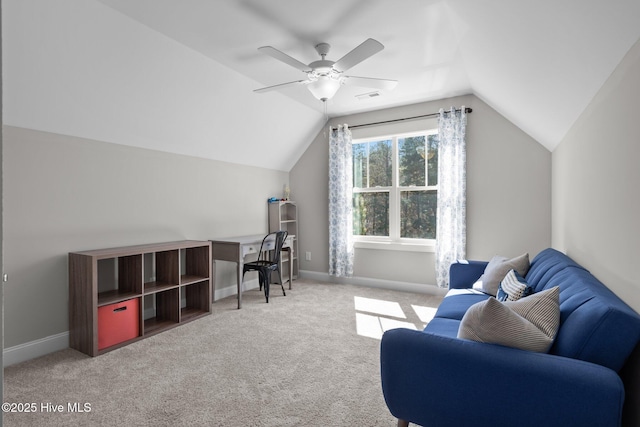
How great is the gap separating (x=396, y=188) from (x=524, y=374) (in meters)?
3.70

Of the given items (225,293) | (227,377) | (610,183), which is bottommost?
(227,377)

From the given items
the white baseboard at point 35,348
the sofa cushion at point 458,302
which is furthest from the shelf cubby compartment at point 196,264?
Answer: the sofa cushion at point 458,302

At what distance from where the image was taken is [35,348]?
2713 millimetres

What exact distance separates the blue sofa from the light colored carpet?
545mm

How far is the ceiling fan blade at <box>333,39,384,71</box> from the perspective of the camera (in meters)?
2.25

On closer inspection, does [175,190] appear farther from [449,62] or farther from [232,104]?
[449,62]

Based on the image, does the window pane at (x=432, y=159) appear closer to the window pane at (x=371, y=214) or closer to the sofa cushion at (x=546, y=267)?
the window pane at (x=371, y=214)

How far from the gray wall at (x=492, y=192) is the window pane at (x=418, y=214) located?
30 centimetres

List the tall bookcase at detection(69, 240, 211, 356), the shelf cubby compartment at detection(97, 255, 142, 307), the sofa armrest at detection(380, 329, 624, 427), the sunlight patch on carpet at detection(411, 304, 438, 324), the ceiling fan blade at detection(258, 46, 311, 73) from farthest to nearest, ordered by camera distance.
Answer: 1. the sunlight patch on carpet at detection(411, 304, 438, 324)
2. the shelf cubby compartment at detection(97, 255, 142, 307)
3. the tall bookcase at detection(69, 240, 211, 356)
4. the ceiling fan blade at detection(258, 46, 311, 73)
5. the sofa armrest at detection(380, 329, 624, 427)

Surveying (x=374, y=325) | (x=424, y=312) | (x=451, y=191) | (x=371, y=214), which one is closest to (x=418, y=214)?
Answer: (x=451, y=191)

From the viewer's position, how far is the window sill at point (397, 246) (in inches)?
180

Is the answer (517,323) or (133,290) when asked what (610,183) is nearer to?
(517,323)

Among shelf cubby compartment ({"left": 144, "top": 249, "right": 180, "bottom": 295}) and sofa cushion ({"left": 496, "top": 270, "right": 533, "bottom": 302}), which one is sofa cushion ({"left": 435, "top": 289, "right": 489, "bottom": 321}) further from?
shelf cubby compartment ({"left": 144, "top": 249, "right": 180, "bottom": 295})

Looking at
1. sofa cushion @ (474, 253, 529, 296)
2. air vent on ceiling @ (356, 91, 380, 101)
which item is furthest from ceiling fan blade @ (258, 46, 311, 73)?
sofa cushion @ (474, 253, 529, 296)
